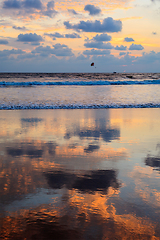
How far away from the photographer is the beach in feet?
9.09

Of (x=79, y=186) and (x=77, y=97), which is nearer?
(x=79, y=186)

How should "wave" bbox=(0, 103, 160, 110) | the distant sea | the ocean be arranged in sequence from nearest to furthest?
the ocean → "wave" bbox=(0, 103, 160, 110) → the distant sea

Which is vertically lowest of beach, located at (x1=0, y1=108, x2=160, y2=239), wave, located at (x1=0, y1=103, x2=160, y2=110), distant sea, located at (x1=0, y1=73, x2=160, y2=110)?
beach, located at (x1=0, y1=108, x2=160, y2=239)

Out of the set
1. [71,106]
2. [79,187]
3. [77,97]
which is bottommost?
[79,187]

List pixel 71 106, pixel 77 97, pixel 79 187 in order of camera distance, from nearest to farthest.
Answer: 1. pixel 79 187
2. pixel 71 106
3. pixel 77 97

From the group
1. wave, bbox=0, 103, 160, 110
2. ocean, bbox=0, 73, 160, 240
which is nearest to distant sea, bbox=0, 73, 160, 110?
wave, bbox=0, 103, 160, 110

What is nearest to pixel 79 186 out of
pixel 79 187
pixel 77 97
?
pixel 79 187

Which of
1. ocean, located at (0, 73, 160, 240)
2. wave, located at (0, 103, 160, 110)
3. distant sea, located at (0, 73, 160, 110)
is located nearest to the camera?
ocean, located at (0, 73, 160, 240)

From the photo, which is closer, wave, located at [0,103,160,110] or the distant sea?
wave, located at [0,103,160,110]

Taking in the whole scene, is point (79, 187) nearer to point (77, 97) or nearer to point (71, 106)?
point (71, 106)

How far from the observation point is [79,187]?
12.5 ft

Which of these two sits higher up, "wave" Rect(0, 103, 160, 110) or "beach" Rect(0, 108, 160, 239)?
"wave" Rect(0, 103, 160, 110)

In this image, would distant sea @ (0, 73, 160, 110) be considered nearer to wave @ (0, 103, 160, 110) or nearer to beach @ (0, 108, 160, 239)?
wave @ (0, 103, 160, 110)

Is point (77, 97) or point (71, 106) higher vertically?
point (77, 97)
